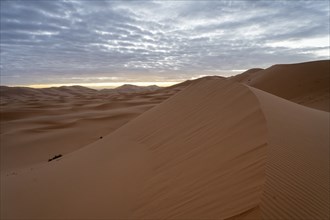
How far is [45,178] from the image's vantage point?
20.8 feet

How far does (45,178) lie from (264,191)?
16.9 ft

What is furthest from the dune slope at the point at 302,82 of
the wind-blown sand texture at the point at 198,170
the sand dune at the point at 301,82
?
the wind-blown sand texture at the point at 198,170

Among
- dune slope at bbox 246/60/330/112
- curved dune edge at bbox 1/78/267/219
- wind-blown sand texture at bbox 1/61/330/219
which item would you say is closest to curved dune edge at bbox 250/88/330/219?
wind-blown sand texture at bbox 1/61/330/219

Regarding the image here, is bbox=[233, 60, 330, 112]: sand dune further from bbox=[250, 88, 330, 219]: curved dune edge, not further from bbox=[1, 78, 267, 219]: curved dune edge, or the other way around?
bbox=[250, 88, 330, 219]: curved dune edge

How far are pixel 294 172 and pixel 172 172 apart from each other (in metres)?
1.76

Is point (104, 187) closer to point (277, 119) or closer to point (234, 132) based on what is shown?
point (234, 132)

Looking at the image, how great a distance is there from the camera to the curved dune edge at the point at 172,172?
10.5ft

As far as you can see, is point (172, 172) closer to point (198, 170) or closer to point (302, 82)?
point (198, 170)

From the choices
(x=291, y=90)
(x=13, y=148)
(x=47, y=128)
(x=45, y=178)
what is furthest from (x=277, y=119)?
(x=291, y=90)

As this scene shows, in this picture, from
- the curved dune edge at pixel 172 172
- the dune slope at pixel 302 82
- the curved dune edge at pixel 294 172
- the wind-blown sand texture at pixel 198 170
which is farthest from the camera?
the dune slope at pixel 302 82

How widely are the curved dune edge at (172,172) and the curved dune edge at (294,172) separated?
0.13m

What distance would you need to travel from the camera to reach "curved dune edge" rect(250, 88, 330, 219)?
2.67m

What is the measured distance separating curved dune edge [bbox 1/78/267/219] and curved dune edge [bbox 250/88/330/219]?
131mm

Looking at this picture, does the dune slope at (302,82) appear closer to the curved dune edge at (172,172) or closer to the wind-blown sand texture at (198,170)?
the wind-blown sand texture at (198,170)
